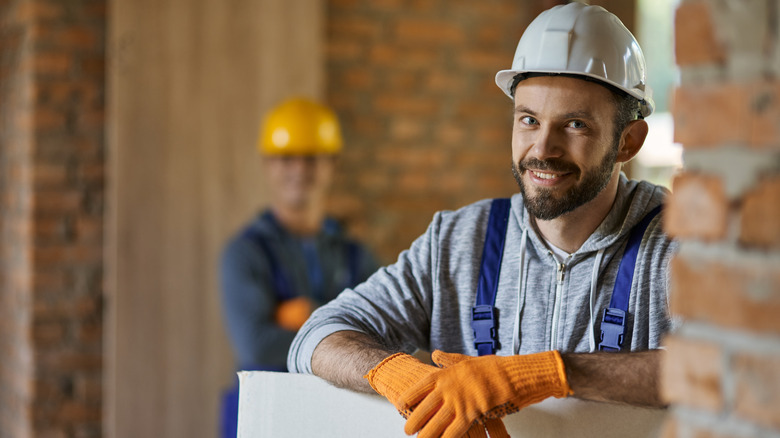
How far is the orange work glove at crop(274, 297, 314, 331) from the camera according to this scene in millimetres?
3143

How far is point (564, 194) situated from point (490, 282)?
27cm

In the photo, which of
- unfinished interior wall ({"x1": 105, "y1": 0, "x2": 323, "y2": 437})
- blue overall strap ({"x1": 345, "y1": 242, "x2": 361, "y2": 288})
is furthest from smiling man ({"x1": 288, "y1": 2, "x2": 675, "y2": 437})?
unfinished interior wall ({"x1": 105, "y1": 0, "x2": 323, "y2": 437})

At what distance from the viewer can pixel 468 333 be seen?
185 centimetres

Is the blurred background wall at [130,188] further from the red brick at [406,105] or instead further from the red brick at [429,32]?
the red brick at [429,32]

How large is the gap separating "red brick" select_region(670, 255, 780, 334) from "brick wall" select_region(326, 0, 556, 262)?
141 inches

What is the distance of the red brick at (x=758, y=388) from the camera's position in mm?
838

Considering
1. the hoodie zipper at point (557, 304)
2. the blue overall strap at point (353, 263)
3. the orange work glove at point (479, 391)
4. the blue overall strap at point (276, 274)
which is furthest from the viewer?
the blue overall strap at point (353, 263)

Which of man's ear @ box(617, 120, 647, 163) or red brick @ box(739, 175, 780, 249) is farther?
man's ear @ box(617, 120, 647, 163)

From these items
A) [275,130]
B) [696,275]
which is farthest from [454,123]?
[696,275]

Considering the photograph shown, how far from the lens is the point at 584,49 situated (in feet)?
5.56

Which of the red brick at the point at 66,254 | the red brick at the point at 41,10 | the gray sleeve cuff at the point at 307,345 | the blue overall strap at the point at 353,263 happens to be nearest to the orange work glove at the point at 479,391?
the gray sleeve cuff at the point at 307,345

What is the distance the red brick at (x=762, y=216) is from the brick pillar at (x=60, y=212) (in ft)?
11.2

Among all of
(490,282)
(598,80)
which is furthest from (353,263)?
(598,80)

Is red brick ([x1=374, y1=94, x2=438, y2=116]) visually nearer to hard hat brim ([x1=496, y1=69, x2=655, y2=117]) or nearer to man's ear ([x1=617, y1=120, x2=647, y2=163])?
hard hat brim ([x1=496, y1=69, x2=655, y2=117])
